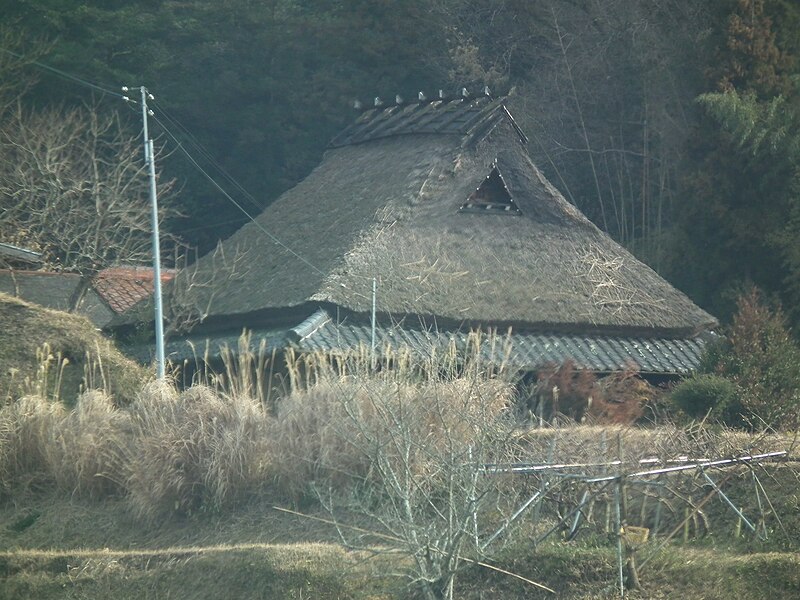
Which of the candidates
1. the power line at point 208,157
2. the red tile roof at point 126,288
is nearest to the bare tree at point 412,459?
the red tile roof at point 126,288

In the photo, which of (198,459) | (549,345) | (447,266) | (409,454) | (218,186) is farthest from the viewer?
(218,186)

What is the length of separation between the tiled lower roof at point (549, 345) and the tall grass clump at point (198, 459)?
4.71 m

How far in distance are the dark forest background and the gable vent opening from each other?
16.4 feet

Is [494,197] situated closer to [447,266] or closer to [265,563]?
[447,266]

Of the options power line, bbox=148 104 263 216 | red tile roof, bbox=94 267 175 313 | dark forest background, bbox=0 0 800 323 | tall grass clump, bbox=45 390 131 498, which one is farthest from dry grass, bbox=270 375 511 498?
power line, bbox=148 104 263 216

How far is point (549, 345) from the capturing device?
19.8m

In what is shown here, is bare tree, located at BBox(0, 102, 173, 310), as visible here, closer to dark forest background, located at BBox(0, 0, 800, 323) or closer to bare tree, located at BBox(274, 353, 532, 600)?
dark forest background, located at BBox(0, 0, 800, 323)

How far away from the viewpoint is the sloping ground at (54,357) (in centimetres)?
1442

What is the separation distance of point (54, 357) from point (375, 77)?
55.6ft

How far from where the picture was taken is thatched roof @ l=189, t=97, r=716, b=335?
63.7 ft

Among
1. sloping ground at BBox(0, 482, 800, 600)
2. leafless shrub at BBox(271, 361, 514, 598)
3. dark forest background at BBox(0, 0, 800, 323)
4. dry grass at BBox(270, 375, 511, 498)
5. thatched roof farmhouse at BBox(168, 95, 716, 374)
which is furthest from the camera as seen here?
dark forest background at BBox(0, 0, 800, 323)

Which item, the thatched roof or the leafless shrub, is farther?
the thatched roof

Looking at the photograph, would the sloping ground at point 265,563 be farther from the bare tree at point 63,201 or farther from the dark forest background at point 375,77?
the dark forest background at point 375,77

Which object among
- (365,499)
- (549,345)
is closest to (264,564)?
(365,499)
